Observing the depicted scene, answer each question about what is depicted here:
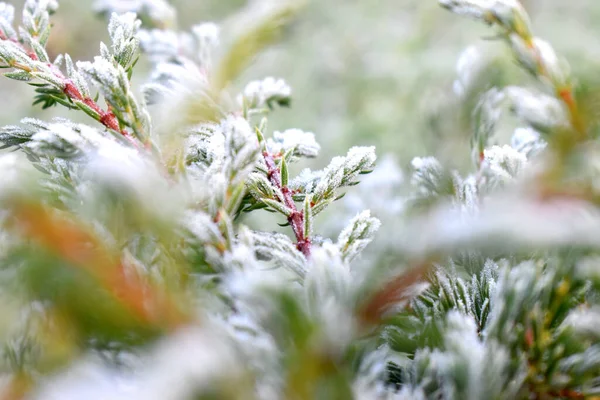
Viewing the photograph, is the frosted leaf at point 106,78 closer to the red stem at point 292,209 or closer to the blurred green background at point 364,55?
the red stem at point 292,209

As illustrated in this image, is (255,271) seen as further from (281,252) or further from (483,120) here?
(483,120)

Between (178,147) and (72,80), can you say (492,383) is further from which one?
(72,80)

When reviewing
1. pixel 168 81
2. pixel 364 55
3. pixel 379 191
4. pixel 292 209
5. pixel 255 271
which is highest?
pixel 364 55

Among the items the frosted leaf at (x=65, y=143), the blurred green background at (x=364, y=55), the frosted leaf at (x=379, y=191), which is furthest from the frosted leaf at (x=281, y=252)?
the blurred green background at (x=364, y=55)

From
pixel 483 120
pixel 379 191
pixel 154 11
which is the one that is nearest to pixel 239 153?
pixel 483 120

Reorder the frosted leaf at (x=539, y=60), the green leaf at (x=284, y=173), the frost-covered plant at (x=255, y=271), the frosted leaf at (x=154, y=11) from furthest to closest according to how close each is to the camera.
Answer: the frosted leaf at (x=154, y=11) → the green leaf at (x=284, y=173) → the frosted leaf at (x=539, y=60) → the frost-covered plant at (x=255, y=271)

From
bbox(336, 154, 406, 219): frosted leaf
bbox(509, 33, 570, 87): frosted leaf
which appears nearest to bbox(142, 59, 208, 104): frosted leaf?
bbox(509, 33, 570, 87): frosted leaf
